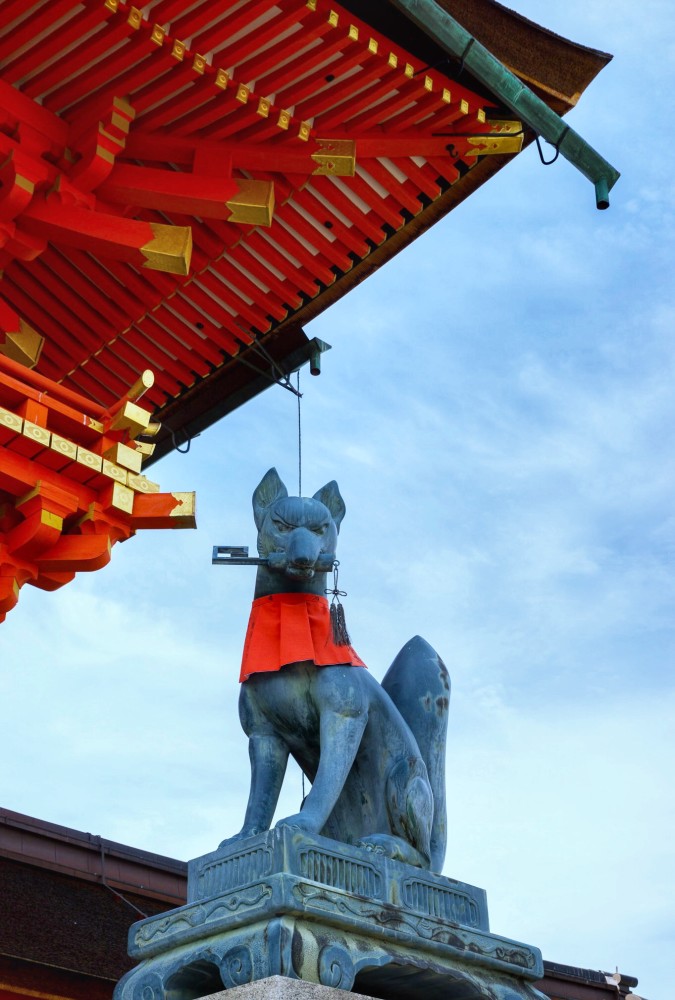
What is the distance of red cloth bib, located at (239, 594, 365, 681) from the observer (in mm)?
4820

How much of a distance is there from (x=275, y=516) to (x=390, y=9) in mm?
2783

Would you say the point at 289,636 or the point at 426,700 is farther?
the point at 426,700

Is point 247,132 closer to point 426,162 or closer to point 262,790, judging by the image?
point 426,162

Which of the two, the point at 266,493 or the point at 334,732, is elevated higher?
the point at 266,493

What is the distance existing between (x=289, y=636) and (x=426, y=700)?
65 cm

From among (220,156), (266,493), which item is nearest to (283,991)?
(266,493)

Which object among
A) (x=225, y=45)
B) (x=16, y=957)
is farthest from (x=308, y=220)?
(x=16, y=957)

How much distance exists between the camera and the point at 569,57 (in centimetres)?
715

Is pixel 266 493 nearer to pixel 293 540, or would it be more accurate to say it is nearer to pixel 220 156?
pixel 293 540

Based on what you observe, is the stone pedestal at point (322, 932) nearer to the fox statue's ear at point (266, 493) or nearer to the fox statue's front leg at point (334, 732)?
the fox statue's front leg at point (334, 732)

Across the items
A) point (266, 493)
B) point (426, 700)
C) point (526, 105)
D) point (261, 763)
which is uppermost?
point (526, 105)

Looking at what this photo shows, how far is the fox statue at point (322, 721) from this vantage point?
4707 millimetres

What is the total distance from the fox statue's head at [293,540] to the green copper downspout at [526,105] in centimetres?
268

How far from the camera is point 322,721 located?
187 inches
